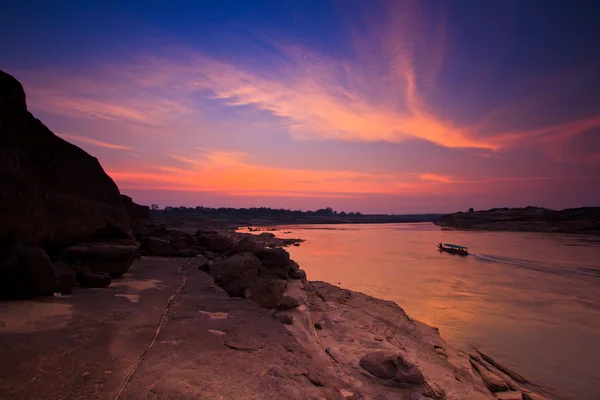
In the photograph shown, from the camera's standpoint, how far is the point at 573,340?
Result: 38.9ft

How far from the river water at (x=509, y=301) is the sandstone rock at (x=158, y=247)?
9.98 metres

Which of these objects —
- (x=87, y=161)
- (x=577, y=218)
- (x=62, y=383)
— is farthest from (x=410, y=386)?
(x=577, y=218)

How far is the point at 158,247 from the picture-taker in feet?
58.3

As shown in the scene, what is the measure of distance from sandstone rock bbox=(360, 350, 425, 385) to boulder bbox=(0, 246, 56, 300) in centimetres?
736

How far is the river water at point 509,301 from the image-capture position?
1016cm

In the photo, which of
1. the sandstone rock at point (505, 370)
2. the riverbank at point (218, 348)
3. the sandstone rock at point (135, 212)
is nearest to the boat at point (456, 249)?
Answer: the riverbank at point (218, 348)

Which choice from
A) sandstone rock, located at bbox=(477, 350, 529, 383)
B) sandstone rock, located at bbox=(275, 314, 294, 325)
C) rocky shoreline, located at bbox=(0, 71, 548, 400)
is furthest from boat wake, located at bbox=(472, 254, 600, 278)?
sandstone rock, located at bbox=(275, 314, 294, 325)

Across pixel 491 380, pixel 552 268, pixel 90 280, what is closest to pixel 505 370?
pixel 491 380

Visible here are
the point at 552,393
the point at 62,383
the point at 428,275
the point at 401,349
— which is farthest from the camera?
the point at 428,275

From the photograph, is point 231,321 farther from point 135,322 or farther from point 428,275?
point 428,275

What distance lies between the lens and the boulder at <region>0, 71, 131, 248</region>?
24.0 ft

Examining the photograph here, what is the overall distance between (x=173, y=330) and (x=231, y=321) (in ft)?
4.18

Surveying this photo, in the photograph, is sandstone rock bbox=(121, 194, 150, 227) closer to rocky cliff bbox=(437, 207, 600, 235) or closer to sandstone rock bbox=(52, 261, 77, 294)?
sandstone rock bbox=(52, 261, 77, 294)

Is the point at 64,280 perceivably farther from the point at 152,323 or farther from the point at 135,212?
the point at 135,212
